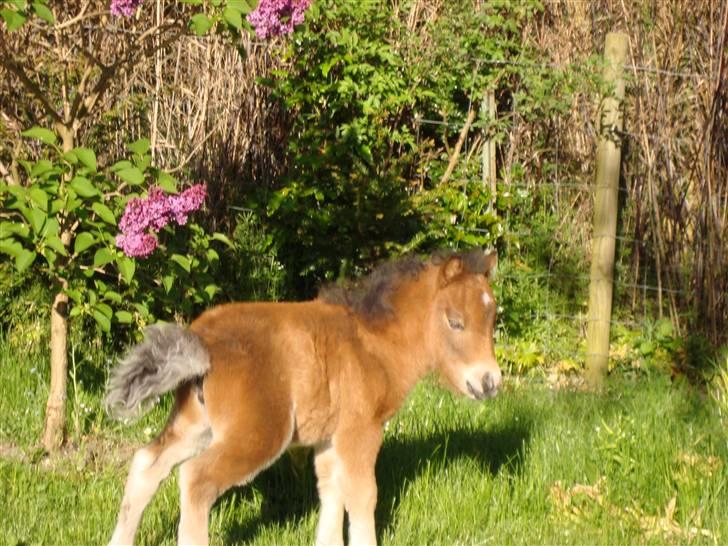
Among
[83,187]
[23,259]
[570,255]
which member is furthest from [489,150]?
[23,259]

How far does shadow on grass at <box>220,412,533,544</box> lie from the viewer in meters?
6.32

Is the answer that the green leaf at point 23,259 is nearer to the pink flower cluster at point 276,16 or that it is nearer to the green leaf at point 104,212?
the green leaf at point 104,212

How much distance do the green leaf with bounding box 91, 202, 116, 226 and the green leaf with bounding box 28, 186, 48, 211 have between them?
266 mm

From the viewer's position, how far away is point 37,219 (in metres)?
6.13

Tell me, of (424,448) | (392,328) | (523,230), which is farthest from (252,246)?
(392,328)

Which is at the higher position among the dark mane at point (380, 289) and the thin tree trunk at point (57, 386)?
the dark mane at point (380, 289)

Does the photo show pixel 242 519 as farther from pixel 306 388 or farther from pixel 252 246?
pixel 252 246

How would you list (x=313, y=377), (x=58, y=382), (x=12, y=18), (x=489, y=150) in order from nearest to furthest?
(x=313, y=377) < (x=12, y=18) < (x=58, y=382) < (x=489, y=150)

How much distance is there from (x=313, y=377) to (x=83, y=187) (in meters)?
1.66

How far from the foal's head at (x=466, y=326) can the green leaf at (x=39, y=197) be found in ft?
6.76

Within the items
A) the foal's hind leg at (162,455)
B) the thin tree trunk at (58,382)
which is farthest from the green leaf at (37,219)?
the foal's hind leg at (162,455)

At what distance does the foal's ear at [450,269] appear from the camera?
19.1ft

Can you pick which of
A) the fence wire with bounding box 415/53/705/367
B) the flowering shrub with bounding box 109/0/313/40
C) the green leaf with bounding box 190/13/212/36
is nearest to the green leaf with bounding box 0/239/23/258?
the flowering shrub with bounding box 109/0/313/40

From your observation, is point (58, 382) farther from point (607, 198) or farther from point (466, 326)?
point (607, 198)
